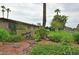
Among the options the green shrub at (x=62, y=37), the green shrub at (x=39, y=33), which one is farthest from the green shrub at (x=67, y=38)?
the green shrub at (x=39, y=33)

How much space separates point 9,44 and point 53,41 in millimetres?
523

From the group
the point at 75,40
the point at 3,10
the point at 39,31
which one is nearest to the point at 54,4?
the point at 39,31

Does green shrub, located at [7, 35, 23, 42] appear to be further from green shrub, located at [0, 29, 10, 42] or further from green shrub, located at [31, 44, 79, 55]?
green shrub, located at [31, 44, 79, 55]

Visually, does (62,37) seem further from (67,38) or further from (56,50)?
(56,50)

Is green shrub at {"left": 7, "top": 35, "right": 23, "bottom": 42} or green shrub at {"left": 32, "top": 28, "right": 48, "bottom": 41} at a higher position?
green shrub at {"left": 32, "top": 28, "right": 48, "bottom": 41}

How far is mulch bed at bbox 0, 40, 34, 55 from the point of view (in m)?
1.85

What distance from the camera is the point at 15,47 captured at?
1860 mm

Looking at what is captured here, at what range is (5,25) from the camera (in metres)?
1.86

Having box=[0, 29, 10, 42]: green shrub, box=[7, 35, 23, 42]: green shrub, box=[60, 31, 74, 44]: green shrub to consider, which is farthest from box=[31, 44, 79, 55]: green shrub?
box=[0, 29, 10, 42]: green shrub

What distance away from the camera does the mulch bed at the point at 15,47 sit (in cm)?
185

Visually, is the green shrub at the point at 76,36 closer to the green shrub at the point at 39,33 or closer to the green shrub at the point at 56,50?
the green shrub at the point at 56,50

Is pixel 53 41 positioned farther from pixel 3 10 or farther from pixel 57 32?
pixel 3 10

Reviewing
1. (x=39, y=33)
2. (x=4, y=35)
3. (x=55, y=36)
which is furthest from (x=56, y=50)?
(x=4, y=35)
